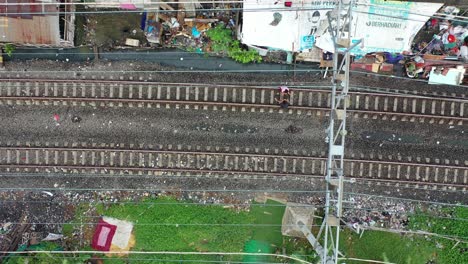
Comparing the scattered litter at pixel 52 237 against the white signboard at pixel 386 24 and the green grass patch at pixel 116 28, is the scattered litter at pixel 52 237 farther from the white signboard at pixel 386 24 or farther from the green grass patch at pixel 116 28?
the white signboard at pixel 386 24

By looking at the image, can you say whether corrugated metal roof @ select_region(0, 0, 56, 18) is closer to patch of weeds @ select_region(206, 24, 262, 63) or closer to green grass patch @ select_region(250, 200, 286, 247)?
patch of weeds @ select_region(206, 24, 262, 63)

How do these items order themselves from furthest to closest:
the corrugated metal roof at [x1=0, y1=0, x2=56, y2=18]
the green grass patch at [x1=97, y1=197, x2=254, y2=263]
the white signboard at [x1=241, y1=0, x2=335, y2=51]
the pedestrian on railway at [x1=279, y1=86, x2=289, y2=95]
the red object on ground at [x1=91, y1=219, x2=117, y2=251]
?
1. the red object on ground at [x1=91, y1=219, x2=117, y2=251]
2. the green grass patch at [x1=97, y1=197, x2=254, y2=263]
3. the pedestrian on railway at [x1=279, y1=86, x2=289, y2=95]
4. the white signboard at [x1=241, y1=0, x2=335, y2=51]
5. the corrugated metal roof at [x1=0, y1=0, x2=56, y2=18]

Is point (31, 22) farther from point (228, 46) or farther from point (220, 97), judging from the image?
point (220, 97)

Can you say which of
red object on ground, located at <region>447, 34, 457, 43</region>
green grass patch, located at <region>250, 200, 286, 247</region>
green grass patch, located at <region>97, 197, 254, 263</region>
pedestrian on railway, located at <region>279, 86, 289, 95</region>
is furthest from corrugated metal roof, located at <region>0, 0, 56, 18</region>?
red object on ground, located at <region>447, 34, 457, 43</region>

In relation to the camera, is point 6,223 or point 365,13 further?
point 6,223

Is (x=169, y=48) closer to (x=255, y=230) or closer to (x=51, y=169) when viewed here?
(x=51, y=169)

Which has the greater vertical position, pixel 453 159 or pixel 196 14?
pixel 196 14

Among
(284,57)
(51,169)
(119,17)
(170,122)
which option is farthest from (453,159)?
(51,169)
